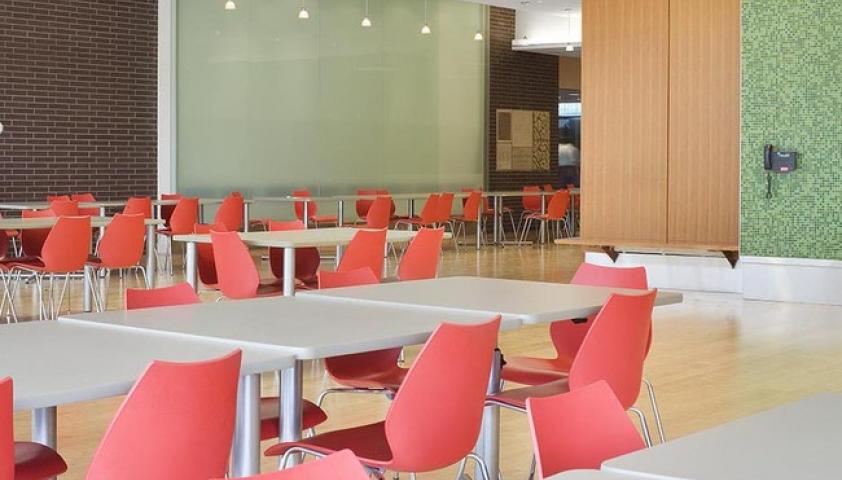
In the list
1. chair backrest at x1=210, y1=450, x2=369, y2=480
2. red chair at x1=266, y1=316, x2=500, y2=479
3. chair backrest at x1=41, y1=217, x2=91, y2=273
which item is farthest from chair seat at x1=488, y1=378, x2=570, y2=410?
chair backrest at x1=41, y1=217, x2=91, y2=273

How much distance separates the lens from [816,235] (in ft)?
33.3

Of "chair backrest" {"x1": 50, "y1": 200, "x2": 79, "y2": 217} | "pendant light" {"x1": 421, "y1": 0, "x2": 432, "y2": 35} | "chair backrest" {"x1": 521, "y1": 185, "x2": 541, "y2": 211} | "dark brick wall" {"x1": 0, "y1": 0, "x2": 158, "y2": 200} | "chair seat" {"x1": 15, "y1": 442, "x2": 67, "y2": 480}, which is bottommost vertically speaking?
"chair seat" {"x1": 15, "y1": 442, "x2": 67, "y2": 480}

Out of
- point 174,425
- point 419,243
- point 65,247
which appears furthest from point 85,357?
point 65,247

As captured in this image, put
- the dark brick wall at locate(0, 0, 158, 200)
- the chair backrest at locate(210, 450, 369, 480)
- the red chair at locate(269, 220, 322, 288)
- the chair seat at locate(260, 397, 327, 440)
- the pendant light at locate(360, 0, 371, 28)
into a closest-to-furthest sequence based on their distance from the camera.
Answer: the chair backrest at locate(210, 450, 369, 480), the chair seat at locate(260, 397, 327, 440), the red chair at locate(269, 220, 322, 288), the dark brick wall at locate(0, 0, 158, 200), the pendant light at locate(360, 0, 371, 28)

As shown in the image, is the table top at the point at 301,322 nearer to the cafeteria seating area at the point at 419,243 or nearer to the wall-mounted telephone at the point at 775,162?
the cafeteria seating area at the point at 419,243

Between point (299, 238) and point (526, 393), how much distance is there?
3.34 metres

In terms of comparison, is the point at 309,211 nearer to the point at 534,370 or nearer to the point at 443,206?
the point at 443,206

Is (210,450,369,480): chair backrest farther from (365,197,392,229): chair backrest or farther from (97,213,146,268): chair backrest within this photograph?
(365,197,392,229): chair backrest

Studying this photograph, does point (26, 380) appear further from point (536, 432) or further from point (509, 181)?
point (509, 181)

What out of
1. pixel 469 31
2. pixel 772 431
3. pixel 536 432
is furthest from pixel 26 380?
pixel 469 31

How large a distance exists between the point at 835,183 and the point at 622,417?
8.02 m

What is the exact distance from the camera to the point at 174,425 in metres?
2.75

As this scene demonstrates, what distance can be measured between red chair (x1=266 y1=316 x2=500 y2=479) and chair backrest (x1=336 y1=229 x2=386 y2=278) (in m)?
3.72

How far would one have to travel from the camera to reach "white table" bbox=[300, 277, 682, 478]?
4.21m
